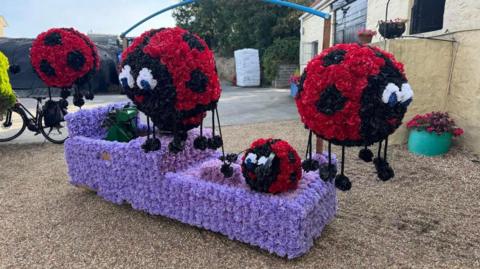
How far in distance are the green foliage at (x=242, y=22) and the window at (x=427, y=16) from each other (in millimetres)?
12602

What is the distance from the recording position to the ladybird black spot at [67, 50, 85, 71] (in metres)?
3.82

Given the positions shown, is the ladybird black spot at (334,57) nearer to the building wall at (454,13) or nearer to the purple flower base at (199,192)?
the purple flower base at (199,192)

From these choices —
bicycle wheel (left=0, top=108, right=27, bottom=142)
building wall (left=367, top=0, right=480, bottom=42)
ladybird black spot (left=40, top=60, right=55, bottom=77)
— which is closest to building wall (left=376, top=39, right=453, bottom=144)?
building wall (left=367, top=0, right=480, bottom=42)

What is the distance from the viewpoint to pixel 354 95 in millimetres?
2037

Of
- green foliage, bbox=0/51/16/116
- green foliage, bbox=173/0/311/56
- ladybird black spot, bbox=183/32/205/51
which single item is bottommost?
green foliage, bbox=0/51/16/116

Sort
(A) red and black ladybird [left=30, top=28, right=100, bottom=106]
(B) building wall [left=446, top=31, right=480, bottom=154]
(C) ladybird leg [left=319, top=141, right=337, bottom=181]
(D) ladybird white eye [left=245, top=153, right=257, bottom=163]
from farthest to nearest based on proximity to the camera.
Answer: (B) building wall [left=446, top=31, right=480, bottom=154]
(A) red and black ladybird [left=30, top=28, right=100, bottom=106]
(D) ladybird white eye [left=245, top=153, right=257, bottom=163]
(C) ladybird leg [left=319, top=141, right=337, bottom=181]

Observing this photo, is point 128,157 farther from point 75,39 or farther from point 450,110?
point 450,110

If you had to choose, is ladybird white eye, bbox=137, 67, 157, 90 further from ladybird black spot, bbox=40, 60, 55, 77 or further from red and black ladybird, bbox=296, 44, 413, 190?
ladybird black spot, bbox=40, 60, 55, 77

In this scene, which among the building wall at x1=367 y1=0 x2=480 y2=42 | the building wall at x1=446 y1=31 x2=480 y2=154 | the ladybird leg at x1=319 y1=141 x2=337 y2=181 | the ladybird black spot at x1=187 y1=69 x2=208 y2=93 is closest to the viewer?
the ladybird leg at x1=319 y1=141 x2=337 y2=181

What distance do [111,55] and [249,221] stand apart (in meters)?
15.5

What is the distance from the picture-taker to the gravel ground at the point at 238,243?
2900mm

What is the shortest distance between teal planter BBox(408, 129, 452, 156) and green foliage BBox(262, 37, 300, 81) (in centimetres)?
1275

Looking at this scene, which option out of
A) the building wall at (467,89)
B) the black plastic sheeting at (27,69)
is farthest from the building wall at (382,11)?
the black plastic sheeting at (27,69)

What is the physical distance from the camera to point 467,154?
559 cm
